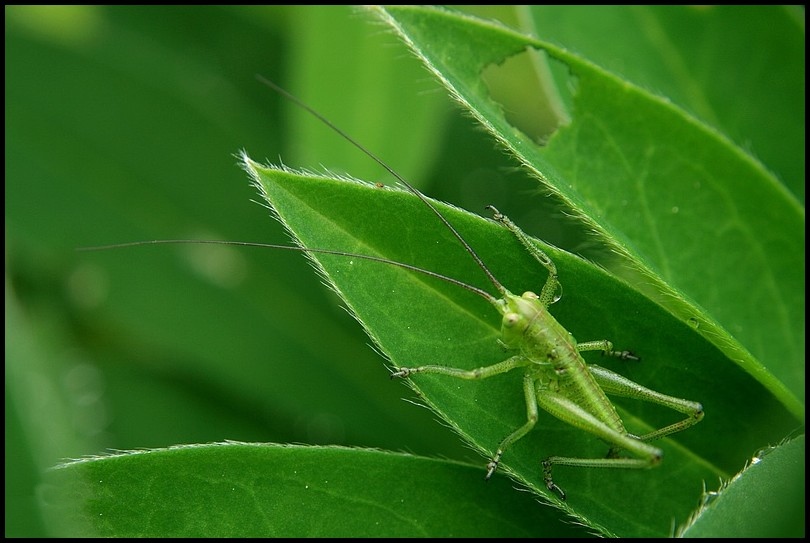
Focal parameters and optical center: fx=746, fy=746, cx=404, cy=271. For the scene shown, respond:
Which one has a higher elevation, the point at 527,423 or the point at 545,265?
the point at 545,265

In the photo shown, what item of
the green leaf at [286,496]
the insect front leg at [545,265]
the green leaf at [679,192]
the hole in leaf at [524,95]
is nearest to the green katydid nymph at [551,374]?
the insect front leg at [545,265]

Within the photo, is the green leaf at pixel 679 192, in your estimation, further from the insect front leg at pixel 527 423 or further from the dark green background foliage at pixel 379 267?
the insect front leg at pixel 527 423

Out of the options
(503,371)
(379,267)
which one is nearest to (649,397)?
(503,371)

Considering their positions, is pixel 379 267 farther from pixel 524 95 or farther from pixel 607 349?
pixel 524 95

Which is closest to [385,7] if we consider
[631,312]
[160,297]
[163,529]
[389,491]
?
[631,312]

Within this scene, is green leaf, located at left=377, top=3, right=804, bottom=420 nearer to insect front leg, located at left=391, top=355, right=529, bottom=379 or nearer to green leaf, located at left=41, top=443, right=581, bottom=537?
insect front leg, located at left=391, top=355, right=529, bottom=379

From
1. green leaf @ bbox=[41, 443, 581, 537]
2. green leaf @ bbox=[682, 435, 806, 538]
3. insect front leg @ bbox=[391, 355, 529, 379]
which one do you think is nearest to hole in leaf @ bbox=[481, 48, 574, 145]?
insect front leg @ bbox=[391, 355, 529, 379]
